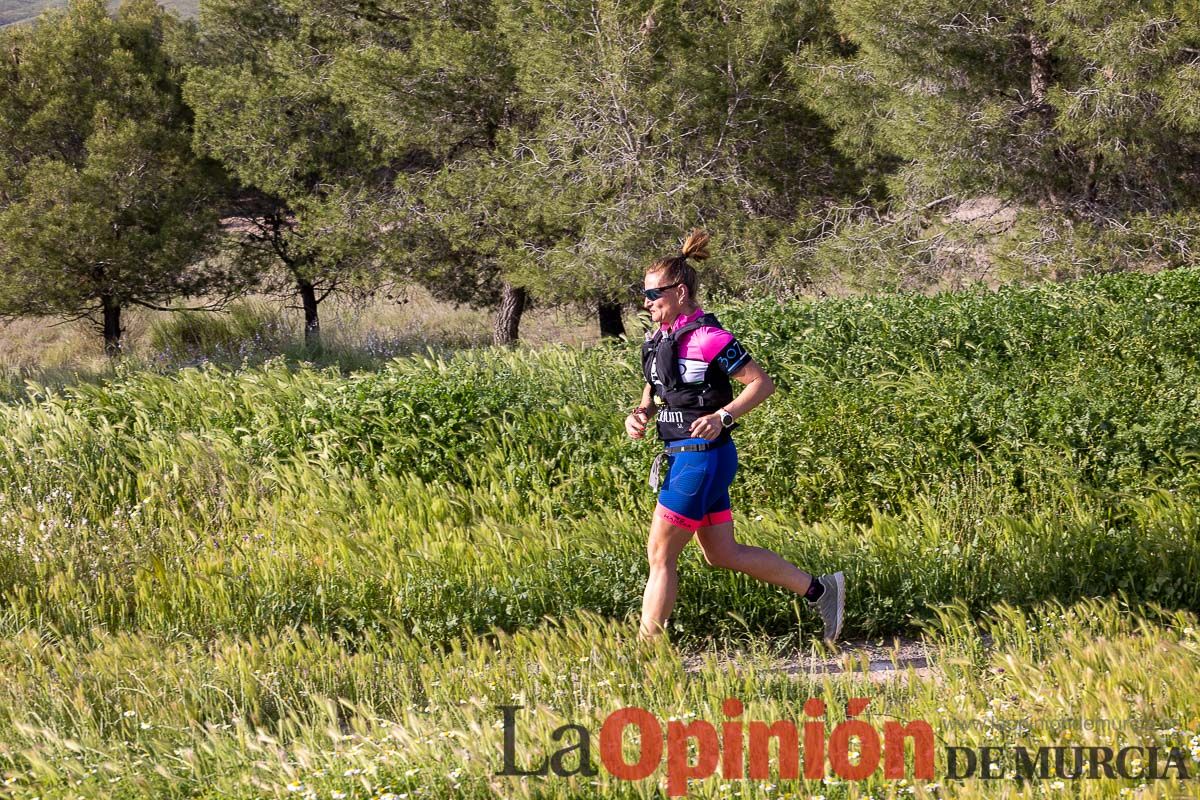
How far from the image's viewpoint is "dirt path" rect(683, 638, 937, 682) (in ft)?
14.6

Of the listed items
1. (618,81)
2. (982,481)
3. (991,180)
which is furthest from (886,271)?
(982,481)

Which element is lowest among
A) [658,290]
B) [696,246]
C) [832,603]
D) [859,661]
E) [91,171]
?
[859,661]

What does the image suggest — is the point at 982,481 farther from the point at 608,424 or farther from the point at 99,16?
the point at 99,16

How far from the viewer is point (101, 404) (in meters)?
9.08

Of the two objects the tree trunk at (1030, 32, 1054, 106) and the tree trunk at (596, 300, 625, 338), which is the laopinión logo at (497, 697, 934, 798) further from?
the tree trunk at (596, 300, 625, 338)

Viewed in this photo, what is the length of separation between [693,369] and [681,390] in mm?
109

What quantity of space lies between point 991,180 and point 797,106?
258 cm

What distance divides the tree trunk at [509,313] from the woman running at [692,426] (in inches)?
467

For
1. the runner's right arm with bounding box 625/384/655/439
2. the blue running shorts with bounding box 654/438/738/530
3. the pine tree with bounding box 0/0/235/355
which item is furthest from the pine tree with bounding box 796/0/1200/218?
the pine tree with bounding box 0/0/235/355

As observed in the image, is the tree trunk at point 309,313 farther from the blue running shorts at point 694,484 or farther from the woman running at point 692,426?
the blue running shorts at point 694,484

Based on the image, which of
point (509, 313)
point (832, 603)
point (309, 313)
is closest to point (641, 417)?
point (832, 603)

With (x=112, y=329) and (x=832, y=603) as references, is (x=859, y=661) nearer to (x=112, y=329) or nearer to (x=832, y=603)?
(x=832, y=603)

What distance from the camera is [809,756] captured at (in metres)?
3.23

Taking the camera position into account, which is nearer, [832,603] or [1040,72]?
[832,603]
